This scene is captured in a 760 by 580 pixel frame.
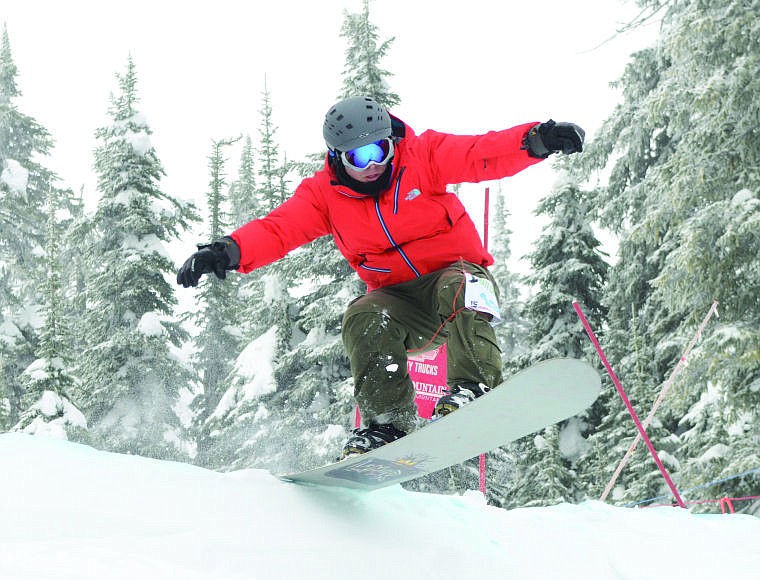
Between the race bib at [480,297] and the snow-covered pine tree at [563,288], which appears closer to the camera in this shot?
the race bib at [480,297]

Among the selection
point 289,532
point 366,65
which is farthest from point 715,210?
point 366,65

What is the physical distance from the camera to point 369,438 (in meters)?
3.79

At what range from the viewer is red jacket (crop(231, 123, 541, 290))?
3.89m

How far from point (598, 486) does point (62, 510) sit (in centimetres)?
1234

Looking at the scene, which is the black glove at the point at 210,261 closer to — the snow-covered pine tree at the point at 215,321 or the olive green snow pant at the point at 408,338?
the olive green snow pant at the point at 408,338

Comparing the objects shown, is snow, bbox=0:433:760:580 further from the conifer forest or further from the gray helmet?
the conifer forest

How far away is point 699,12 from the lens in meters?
7.71

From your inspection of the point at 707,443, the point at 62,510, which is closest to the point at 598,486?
the point at 707,443

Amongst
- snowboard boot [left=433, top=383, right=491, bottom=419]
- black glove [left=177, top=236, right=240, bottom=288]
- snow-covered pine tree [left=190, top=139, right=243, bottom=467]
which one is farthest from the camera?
snow-covered pine tree [left=190, top=139, right=243, bottom=467]

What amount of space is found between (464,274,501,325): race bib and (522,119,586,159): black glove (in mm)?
732

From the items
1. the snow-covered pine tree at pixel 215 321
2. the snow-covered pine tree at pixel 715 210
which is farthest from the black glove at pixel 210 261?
the snow-covered pine tree at pixel 215 321

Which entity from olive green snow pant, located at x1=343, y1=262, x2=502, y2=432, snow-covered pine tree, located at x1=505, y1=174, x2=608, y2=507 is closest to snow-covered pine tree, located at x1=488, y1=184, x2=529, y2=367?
snow-covered pine tree, located at x1=505, y1=174, x2=608, y2=507

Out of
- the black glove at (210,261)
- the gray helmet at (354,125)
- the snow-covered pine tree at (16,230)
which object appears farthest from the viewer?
the snow-covered pine tree at (16,230)

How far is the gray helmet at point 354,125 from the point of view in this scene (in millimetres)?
3809
